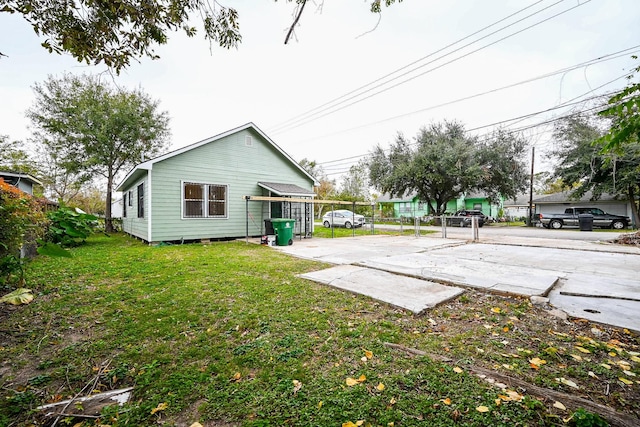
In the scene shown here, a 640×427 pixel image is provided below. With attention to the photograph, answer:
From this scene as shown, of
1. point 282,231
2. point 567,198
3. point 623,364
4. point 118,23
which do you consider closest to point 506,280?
point 623,364

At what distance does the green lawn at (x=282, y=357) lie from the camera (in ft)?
5.57

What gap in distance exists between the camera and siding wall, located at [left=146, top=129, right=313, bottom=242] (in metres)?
9.77

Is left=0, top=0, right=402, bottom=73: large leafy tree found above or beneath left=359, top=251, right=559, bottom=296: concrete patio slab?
above

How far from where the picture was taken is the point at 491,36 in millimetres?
10852

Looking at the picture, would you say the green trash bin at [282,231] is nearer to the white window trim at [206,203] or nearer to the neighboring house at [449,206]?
the white window trim at [206,203]

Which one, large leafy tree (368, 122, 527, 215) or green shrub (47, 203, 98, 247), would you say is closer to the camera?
green shrub (47, 203, 98, 247)

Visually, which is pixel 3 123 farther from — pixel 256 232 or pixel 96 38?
pixel 96 38

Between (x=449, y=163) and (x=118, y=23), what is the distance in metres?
22.9

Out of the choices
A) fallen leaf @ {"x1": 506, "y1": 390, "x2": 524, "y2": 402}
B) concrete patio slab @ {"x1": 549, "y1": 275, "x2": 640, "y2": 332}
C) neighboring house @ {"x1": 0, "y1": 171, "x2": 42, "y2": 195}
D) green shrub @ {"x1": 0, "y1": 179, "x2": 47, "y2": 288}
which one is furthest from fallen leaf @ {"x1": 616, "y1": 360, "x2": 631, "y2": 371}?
neighboring house @ {"x1": 0, "y1": 171, "x2": 42, "y2": 195}

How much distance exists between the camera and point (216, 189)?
11086 millimetres

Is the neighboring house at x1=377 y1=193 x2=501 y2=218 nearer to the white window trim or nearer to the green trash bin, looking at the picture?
the green trash bin

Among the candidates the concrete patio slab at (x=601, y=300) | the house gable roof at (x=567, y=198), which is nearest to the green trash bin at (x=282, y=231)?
the concrete patio slab at (x=601, y=300)

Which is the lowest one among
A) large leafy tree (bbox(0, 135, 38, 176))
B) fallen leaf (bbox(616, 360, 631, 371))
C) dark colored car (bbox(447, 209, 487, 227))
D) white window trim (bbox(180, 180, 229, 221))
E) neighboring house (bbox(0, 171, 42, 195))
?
fallen leaf (bbox(616, 360, 631, 371))

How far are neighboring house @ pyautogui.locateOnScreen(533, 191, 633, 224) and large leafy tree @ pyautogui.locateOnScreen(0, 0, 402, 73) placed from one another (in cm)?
2889
